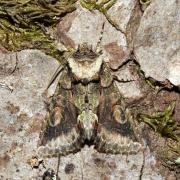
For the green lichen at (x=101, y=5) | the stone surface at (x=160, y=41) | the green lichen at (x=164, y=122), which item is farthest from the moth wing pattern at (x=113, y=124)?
the green lichen at (x=101, y=5)

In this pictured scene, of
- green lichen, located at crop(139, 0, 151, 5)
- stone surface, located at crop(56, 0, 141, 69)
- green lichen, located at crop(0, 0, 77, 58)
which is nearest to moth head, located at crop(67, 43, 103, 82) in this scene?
stone surface, located at crop(56, 0, 141, 69)

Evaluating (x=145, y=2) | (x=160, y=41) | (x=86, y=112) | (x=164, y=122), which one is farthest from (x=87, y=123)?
(x=145, y=2)

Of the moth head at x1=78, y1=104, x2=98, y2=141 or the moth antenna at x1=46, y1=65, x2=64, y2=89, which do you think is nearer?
the moth head at x1=78, y1=104, x2=98, y2=141

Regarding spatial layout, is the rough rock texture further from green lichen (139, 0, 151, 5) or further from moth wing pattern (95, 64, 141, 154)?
green lichen (139, 0, 151, 5)

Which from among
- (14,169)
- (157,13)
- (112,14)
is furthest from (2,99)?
(157,13)

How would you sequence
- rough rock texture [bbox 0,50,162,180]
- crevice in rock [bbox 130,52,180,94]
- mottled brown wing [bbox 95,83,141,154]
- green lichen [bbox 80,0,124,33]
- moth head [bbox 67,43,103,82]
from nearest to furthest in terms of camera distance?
rough rock texture [bbox 0,50,162,180] < crevice in rock [bbox 130,52,180,94] < mottled brown wing [bbox 95,83,141,154] < moth head [bbox 67,43,103,82] < green lichen [bbox 80,0,124,33]

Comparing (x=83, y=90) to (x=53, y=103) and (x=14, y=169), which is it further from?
(x=14, y=169)

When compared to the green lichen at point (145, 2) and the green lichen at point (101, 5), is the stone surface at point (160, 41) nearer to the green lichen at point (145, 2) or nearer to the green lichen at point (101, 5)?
the green lichen at point (145, 2)
